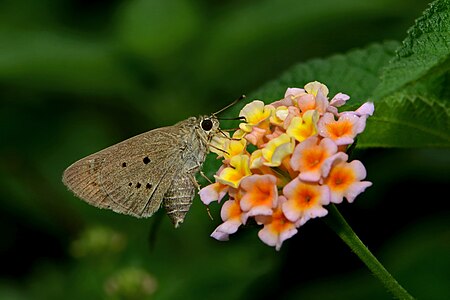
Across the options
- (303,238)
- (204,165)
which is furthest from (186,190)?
(303,238)

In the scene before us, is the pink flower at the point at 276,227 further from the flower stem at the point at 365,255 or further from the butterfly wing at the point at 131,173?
the butterfly wing at the point at 131,173

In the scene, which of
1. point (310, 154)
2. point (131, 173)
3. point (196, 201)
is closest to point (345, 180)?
point (310, 154)

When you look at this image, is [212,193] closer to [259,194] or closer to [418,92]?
[259,194]

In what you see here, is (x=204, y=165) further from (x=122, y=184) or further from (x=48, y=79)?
(x=48, y=79)

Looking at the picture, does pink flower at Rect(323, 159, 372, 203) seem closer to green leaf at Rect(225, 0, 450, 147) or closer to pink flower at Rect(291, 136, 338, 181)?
pink flower at Rect(291, 136, 338, 181)

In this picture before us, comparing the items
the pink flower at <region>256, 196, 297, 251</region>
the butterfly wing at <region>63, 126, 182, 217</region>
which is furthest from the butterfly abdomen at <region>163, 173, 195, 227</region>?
the pink flower at <region>256, 196, 297, 251</region>

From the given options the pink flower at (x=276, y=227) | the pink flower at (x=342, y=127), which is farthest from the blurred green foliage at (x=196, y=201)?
the pink flower at (x=276, y=227)
